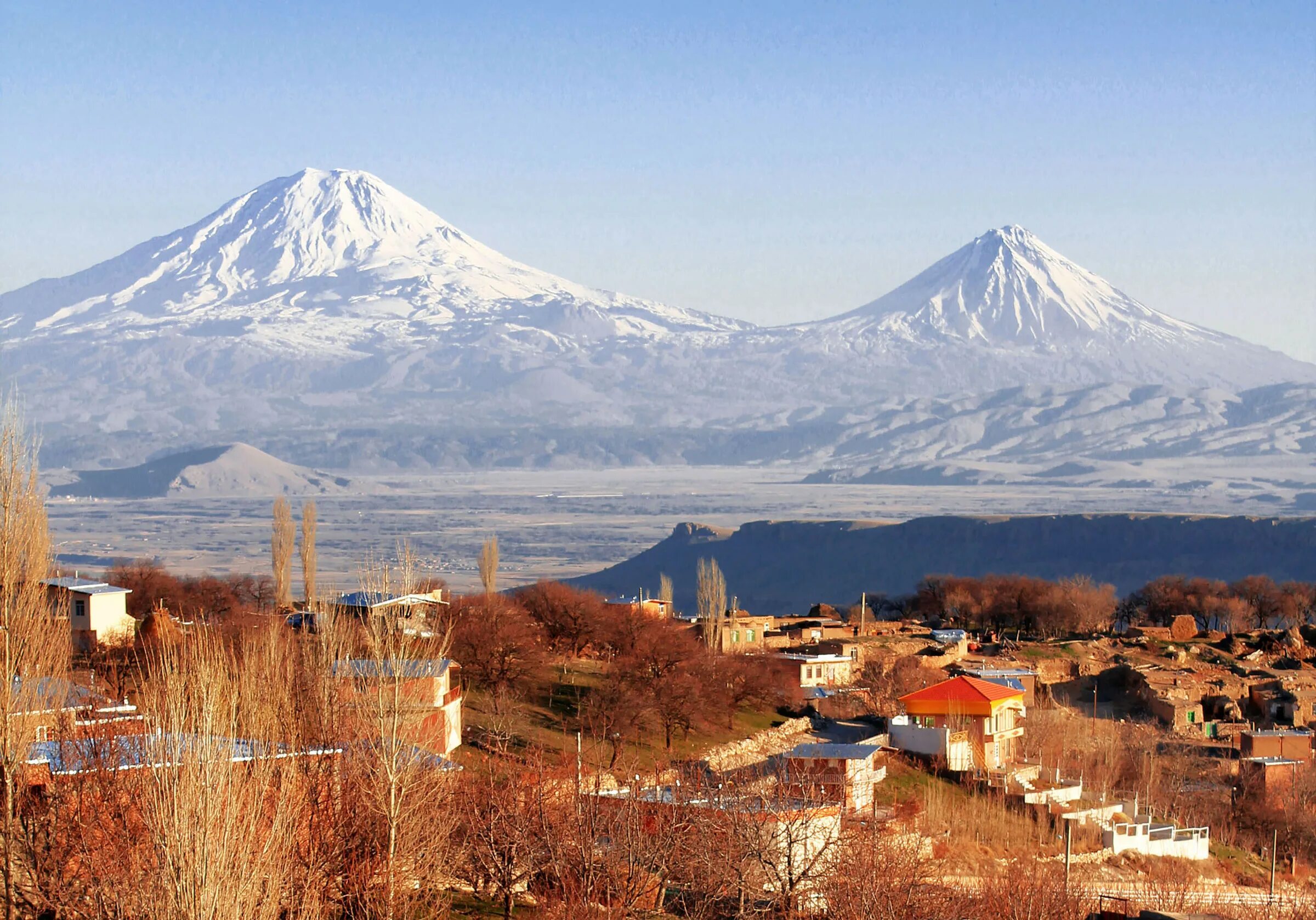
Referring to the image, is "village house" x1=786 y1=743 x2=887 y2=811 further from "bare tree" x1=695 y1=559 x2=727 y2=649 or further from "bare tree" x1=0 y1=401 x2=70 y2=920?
"bare tree" x1=695 y1=559 x2=727 y2=649

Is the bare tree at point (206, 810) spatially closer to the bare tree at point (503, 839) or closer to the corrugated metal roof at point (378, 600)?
the bare tree at point (503, 839)

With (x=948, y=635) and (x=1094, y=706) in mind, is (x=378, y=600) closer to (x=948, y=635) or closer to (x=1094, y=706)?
(x=1094, y=706)

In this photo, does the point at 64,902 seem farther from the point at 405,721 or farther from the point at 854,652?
the point at 854,652

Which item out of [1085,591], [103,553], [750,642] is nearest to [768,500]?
[103,553]

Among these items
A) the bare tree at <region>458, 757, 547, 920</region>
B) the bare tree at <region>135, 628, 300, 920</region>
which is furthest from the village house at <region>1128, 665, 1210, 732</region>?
the bare tree at <region>135, 628, 300, 920</region>

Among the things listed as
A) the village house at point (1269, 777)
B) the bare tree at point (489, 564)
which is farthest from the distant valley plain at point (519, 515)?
the village house at point (1269, 777)

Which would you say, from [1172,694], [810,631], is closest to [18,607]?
[1172,694]
